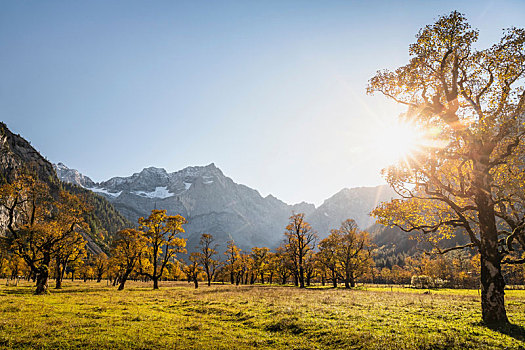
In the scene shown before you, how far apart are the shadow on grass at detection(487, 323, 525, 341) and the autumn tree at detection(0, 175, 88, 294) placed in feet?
137

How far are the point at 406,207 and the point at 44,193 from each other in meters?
42.3

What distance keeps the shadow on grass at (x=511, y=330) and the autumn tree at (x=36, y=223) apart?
41.8 m

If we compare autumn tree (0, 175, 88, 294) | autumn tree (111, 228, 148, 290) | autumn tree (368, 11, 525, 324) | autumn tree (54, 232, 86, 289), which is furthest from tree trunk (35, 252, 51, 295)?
autumn tree (368, 11, 525, 324)

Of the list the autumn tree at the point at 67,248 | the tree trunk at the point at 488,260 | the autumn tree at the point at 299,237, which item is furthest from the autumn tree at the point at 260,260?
the tree trunk at the point at 488,260

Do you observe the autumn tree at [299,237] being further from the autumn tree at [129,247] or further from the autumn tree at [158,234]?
the autumn tree at [129,247]

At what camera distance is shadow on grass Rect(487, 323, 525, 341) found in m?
12.1

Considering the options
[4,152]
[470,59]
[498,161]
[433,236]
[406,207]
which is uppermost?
[4,152]

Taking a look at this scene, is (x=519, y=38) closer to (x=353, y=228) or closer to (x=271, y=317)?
(x=271, y=317)

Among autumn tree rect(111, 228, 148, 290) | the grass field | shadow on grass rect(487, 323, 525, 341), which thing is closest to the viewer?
the grass field

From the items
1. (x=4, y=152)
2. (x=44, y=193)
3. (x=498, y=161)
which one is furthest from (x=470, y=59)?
(x=4, y=152)

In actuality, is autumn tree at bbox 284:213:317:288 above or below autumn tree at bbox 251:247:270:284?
above

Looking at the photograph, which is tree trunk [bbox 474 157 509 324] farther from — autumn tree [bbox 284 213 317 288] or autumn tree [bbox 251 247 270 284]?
autumn tree [bbox 251 247 270 284]

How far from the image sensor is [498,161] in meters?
16.3

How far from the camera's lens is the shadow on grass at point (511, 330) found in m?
12.1
